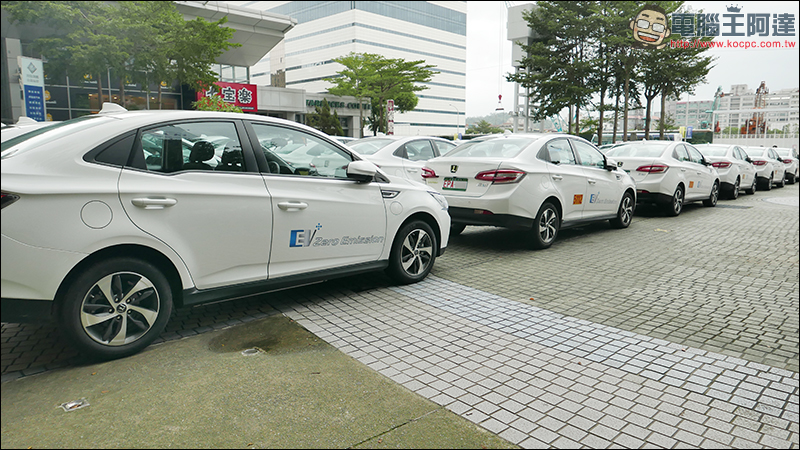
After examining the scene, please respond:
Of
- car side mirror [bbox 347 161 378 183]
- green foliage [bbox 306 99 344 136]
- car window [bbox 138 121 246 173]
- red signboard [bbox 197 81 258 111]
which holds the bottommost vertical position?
car side mirror [bbox 347 161 378 183]

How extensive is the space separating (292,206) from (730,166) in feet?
52.9

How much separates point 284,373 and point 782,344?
4066 mm

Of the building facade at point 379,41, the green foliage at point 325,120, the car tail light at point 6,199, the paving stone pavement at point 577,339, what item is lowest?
the paving stone pavement at point 577,339

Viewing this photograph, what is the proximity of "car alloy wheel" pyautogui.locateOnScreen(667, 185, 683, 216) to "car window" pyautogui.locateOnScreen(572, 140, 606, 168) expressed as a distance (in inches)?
141

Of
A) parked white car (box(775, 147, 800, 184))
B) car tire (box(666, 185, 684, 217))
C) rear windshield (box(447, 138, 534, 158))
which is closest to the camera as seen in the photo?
rear windshield (box(447, 138, 534, 158))

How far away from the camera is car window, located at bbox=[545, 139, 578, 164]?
8.17 m

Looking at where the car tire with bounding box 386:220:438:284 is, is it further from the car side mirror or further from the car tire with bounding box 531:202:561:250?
the car tire with bounding box 531:202:561:250

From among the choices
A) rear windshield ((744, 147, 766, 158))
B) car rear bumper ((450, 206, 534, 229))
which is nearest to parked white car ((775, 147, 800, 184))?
rear windshield ((744, 147, 766, 158))

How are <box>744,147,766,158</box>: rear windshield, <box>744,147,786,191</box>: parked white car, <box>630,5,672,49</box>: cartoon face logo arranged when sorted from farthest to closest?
<box>630,5,672,49</box>: cartoon face logo, <box>744,147,766,158</box>: rear windshield, <box>744,147,786,191</box>: parked white car

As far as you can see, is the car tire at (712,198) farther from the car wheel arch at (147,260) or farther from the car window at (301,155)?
the car wheel arch at (147,260)

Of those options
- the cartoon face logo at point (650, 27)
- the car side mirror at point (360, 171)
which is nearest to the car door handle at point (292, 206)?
the car side mirror at point (360, 171)

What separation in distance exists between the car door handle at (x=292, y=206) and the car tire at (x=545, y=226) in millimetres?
4265

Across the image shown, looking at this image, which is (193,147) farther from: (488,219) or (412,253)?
(488,219)

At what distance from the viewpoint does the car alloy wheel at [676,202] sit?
11982 millimetres
